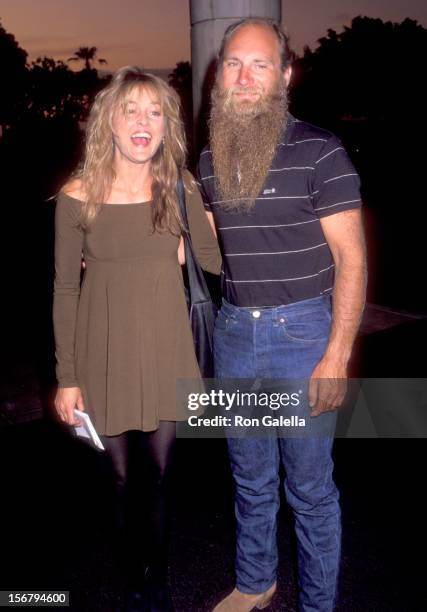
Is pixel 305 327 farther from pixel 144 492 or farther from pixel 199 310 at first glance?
pixel 144 492

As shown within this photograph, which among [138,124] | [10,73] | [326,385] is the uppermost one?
[10,73]

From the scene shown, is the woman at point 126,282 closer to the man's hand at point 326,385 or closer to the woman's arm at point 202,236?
the woman's arm at point 202,236

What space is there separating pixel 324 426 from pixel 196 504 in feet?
5.22

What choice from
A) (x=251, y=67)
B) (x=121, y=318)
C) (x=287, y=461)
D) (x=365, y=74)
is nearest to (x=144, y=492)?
(x=287, y=461)

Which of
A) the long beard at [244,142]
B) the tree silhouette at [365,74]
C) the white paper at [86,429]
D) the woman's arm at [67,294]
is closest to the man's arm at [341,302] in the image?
the long beard at [244,142]

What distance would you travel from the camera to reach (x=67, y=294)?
2.50 metres

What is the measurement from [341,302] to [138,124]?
1081 millimetres

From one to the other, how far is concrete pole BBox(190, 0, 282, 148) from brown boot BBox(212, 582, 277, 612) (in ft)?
9.65

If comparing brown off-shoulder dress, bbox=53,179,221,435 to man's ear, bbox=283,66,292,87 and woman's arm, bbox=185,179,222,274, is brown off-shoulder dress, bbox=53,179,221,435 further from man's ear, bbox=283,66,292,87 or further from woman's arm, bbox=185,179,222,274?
man's ear, bbox=283,66,292,87

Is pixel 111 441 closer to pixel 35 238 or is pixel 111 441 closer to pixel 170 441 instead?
pixel 170 441

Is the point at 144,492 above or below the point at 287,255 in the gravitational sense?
below

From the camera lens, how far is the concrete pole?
404cm

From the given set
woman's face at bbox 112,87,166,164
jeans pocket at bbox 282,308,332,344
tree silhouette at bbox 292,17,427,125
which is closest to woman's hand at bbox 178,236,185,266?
woman's face at bbox 112,87,166,164

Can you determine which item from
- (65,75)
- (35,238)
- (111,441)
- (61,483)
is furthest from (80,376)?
(65,75)
